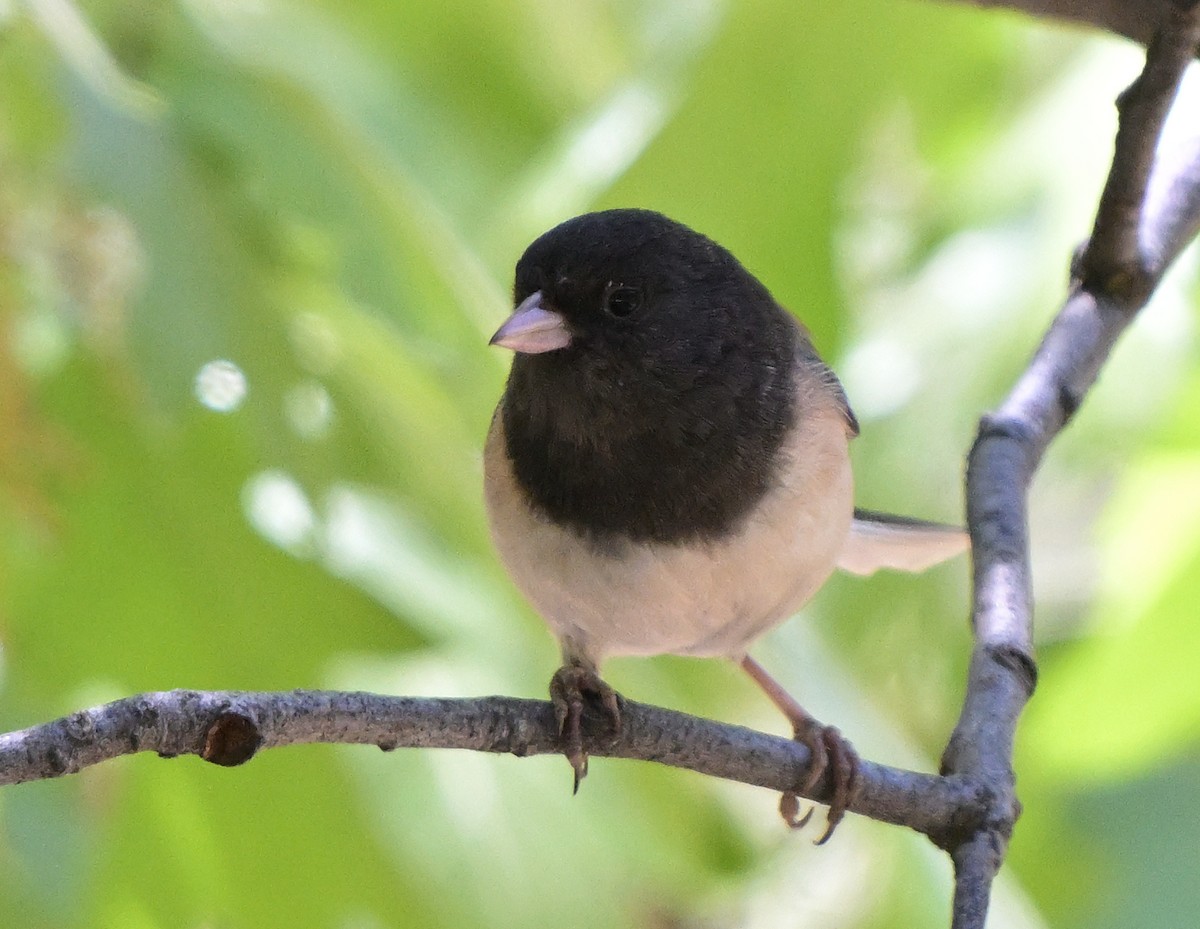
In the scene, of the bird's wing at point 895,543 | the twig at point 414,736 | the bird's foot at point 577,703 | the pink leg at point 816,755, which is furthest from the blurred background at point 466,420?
the twig at point 414,736

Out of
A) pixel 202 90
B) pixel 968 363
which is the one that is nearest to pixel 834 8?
pixel 968 363

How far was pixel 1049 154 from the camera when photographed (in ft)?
6.91

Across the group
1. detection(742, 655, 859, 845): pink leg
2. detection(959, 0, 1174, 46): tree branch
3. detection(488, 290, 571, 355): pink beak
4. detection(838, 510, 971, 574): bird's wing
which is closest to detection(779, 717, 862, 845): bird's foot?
detection(742, 655, 859, 845): pink leg

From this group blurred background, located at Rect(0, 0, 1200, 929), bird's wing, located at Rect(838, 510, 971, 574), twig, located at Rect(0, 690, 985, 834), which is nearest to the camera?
twig, located at Rect(0, 690, 985, 834)

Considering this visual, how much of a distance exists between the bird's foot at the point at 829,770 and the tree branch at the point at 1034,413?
125mm

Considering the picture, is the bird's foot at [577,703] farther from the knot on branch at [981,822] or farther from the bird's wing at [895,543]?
the bird's wing at [895,543]

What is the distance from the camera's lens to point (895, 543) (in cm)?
180

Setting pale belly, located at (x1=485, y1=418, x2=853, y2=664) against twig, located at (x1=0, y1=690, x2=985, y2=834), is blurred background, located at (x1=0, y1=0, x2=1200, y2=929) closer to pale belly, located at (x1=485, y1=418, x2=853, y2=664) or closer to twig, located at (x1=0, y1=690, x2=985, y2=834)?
pale belly, located at (x1=485, y1=418, x2=853, y2=664)

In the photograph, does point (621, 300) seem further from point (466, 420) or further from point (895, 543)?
point (895, 543)

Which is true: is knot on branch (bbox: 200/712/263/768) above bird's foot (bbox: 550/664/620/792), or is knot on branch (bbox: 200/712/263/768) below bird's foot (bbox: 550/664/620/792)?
below

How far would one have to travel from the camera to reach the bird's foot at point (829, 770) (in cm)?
136

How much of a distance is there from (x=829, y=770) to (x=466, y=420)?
615 millimetres

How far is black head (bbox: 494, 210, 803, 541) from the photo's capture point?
4.70ft

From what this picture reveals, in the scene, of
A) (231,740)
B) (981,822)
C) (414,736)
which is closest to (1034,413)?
(981,822)
